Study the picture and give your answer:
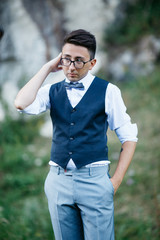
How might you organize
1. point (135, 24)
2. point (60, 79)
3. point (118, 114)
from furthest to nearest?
point (135, 24) < point (60, 79) < point (118, 114)

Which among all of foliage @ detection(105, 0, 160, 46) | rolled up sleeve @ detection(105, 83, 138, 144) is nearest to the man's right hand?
rolled up sleeve @ detection(105, 83, 138, 144)

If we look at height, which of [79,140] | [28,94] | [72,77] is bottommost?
[79,140]

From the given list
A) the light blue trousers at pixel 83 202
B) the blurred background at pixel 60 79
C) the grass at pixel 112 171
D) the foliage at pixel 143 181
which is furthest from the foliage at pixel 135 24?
the light blue trousers at pixel 83 202

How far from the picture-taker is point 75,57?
5.12 feet

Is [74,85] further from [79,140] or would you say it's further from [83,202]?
[83,202]

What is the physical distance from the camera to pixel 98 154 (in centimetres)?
160

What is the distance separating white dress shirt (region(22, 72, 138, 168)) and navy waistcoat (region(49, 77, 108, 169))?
0.11 ft

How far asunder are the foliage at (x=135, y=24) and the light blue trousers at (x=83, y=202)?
19.3ft

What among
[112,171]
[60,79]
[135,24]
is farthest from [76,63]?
[135,24]

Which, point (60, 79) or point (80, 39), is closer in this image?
point (80, 39)

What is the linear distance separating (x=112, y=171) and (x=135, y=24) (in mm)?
4631

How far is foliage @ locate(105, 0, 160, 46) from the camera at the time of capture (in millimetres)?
6730

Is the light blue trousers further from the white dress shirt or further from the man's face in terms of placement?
the man's face

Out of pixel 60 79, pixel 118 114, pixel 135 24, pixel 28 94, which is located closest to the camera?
pixel 28 94
